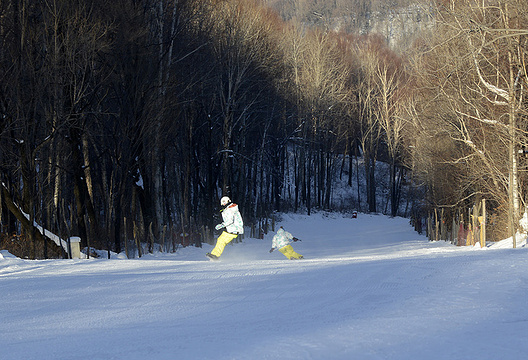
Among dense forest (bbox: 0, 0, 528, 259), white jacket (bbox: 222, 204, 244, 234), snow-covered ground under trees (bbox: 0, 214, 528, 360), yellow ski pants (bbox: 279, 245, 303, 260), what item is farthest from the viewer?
dense forest (bbox: 0, 0, 528, 259)

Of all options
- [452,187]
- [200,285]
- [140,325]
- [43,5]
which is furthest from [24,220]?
[452,187]

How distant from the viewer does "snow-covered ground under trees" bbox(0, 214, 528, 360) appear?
513 centimetres

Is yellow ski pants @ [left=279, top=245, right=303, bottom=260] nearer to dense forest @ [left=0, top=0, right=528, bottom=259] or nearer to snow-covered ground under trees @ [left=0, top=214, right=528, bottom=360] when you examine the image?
snow-covered ground under trees @ [left=0, top=214, right=528, bottom=360]

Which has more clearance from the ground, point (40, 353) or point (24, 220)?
point (24, 220)

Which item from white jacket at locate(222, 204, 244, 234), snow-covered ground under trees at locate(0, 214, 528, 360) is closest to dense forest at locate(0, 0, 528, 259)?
white jacket at locate(222, 204, 244, 234)

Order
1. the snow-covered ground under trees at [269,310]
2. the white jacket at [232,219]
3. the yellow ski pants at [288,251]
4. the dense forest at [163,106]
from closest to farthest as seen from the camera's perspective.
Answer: the snow-covered ground under trees at [269,310] → the white jacket at [232,219] → the yellow ski pants at [288,251] → the dense forest at [163,106]

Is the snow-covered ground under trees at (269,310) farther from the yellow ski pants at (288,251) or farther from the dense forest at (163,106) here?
the dense forest at (163,106)

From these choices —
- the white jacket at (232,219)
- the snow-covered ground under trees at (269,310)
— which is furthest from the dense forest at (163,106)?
the snow-covered ground under trees at (269,310)

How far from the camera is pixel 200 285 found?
8.64 metres

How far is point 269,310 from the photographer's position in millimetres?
6848

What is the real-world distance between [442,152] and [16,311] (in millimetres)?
23907

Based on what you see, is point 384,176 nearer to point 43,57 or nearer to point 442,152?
point 442,152

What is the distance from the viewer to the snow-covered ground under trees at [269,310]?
202 inches

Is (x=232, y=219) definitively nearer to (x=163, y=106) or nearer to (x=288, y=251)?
(x=288, y=251)
